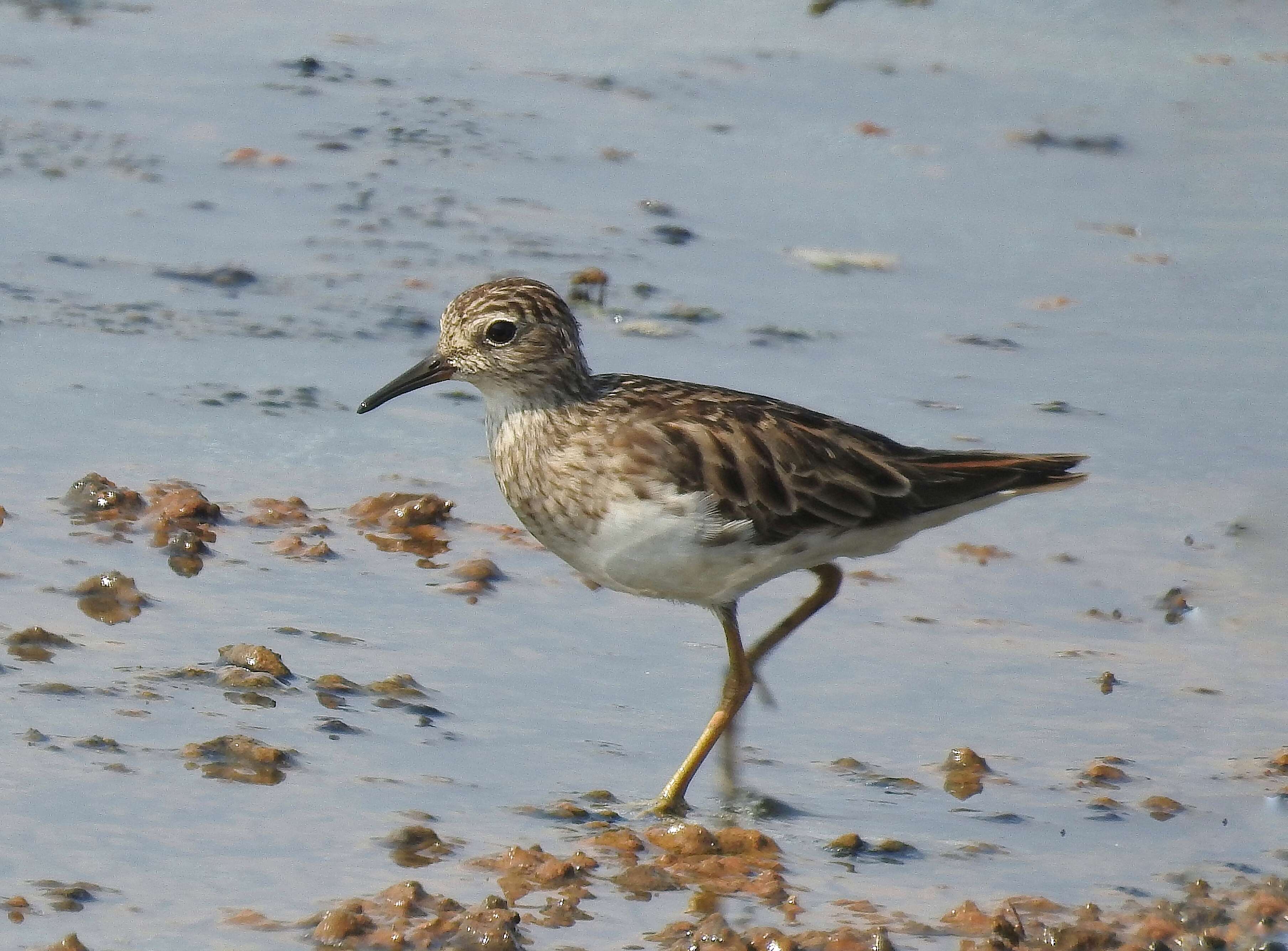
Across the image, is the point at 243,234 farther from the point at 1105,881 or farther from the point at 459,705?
the point at 1105,881

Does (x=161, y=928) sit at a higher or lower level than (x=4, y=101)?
lower

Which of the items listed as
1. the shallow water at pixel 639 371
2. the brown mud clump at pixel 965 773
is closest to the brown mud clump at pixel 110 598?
the shallow water at pixel 639 371

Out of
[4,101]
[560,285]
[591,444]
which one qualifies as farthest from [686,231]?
[591,444]

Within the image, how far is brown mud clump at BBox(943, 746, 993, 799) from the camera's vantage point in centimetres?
633

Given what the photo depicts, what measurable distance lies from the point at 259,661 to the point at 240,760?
0.60 m

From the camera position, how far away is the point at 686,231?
11359 mm

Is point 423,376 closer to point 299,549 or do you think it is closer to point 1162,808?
point 299,549

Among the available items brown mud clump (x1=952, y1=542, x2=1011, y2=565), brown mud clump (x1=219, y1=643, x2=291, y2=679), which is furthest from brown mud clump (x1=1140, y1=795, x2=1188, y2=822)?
brown mud clump (x1=219, y1=643, x2=291, y2=679)

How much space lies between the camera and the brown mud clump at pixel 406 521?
7699mm

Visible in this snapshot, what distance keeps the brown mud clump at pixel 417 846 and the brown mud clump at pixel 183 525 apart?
202 cm

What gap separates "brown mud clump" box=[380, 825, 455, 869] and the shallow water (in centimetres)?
5

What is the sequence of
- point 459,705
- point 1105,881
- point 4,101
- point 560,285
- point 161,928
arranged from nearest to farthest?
point 161,928 → point 1105,881 → point 459,705 → point 560,285 → point 4,101

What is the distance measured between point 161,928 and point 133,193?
22.8ft

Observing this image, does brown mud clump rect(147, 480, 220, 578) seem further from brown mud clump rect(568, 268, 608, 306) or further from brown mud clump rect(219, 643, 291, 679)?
brown mud clump rect(568, 268, 608, 306)
